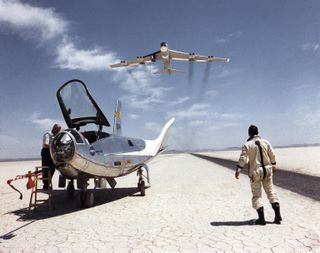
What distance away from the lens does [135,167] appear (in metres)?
12.1

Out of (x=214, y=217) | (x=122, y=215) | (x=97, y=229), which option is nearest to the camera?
(x=97, y=229)

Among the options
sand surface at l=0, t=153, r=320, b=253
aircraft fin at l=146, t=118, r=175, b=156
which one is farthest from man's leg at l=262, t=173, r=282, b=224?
aircraft fin at l=146, t=118, r=175, b=156

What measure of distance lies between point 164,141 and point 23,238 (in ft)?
35.3

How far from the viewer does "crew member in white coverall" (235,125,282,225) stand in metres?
6.36

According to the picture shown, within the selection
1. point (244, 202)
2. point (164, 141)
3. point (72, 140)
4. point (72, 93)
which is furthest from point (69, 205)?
point (164, 141)

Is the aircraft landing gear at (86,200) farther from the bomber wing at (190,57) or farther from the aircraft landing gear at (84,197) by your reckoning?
the bomber wing at (190,57)

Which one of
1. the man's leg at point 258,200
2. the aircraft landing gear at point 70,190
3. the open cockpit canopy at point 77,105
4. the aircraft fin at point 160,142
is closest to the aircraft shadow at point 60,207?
the aircraft landing gear at point 70,190

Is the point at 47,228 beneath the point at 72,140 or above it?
beneath

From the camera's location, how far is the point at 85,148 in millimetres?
8844

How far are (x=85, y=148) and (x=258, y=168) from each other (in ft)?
16.4

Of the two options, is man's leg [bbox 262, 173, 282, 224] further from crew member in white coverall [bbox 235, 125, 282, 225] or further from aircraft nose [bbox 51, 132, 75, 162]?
aircraft nose [bbox 51, 132, 75, 162]

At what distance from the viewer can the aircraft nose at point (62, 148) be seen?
8.33 m

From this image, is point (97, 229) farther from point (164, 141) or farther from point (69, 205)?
point (164, 141)

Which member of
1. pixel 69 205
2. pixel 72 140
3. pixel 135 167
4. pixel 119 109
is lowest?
pixel 69 205
